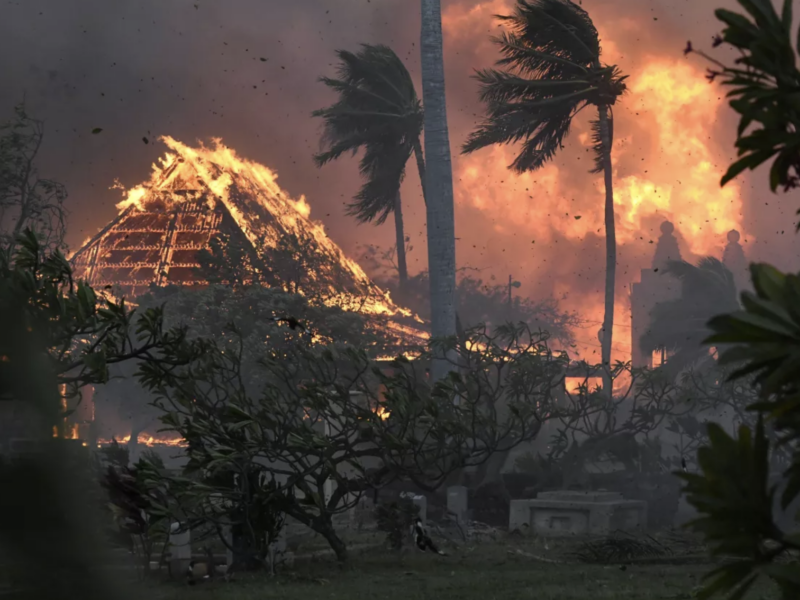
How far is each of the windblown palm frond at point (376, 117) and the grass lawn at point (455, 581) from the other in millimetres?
17744

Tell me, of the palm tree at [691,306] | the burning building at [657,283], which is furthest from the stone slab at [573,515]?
the burning building at [657,283]

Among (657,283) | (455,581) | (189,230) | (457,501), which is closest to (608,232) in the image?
(457,501)

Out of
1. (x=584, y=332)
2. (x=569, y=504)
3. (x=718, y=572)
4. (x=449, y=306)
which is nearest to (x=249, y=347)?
(x=449, y=306)

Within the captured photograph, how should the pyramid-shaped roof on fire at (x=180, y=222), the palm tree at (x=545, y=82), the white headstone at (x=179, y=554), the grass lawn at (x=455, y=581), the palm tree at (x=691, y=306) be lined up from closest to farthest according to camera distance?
the grass lawn at (x=455, y=581)
the white headstone at (x=179, y=554)
the palm tree at (x=545, y=82)
the palm tree at (x=691, y=306)
the pyramid-shaped roof on fire at (x=180, y=222)

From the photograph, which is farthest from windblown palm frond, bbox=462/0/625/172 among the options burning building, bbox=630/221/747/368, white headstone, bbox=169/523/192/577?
burning building, bbox=630/221/747/368

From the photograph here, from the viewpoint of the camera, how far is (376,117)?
107 feet

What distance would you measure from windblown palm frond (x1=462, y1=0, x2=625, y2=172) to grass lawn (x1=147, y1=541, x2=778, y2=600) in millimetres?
14994

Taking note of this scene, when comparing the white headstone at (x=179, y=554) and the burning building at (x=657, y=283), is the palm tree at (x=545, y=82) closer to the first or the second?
the white headstone at (x=179, y=554)

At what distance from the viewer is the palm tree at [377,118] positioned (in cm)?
3138

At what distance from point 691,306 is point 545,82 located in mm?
13932

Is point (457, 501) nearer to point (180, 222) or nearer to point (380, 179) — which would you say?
point (380, 179)

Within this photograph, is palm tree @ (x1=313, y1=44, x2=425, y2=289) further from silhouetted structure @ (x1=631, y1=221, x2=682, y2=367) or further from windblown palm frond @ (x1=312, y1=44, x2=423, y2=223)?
silhouetted structure @ (x1=631, y1=221, x2=682, y2=367)

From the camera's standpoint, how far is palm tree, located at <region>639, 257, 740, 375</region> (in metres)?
37.3

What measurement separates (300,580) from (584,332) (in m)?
75.9
